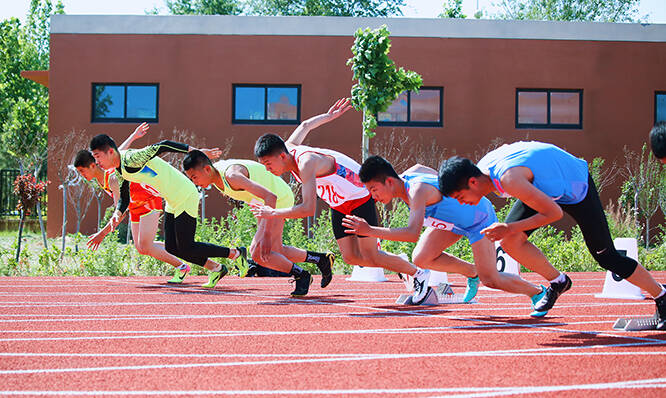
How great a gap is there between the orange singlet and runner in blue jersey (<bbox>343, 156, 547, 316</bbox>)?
4.10m

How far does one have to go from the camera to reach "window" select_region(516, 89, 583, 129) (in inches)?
944

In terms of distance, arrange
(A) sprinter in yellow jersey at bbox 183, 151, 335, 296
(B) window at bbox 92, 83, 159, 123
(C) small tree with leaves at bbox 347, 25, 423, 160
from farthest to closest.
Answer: (B) window at bbox 92, 83, 159, 123 → (C) small tree with leaves at bbox 347, 25, 423, 160 → (A) sprinter in yellow jersey at bbox 183, 151, 335, 296

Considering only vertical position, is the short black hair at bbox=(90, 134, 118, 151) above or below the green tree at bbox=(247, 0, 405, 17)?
below

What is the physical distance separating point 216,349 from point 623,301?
523cm

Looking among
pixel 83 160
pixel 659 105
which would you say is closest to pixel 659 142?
pixel 83 160

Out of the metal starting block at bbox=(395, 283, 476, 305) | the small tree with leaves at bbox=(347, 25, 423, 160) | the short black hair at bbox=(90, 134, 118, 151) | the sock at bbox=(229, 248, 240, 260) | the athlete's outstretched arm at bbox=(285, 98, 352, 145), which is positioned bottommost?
the metal starting block at bbox=(395, 283, 476, 305)

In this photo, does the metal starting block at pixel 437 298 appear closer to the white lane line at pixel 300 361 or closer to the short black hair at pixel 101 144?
the white lane line at pixel 300 361

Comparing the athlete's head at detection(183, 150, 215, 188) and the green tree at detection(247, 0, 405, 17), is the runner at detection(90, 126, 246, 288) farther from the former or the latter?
the green tree at detection(247, 0, 405, 17)

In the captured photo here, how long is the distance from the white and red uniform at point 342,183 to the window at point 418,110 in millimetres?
16188

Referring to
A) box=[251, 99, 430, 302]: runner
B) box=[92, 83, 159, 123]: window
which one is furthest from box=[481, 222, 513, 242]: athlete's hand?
box=[92, 83, 159, 123]: window

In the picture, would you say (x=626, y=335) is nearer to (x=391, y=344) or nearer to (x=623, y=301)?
(x=391, y=344)

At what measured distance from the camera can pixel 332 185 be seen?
763cm

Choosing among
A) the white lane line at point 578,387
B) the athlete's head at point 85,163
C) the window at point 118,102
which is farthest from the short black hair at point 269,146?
Answer: the window at point 118,102

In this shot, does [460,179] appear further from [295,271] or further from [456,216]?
[295,271]
